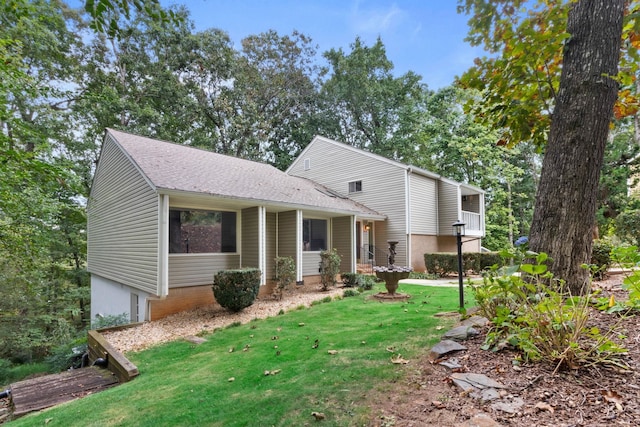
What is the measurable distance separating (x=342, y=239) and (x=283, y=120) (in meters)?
16.9

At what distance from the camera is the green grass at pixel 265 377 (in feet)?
9.45

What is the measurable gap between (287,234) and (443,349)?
8621 millimetres

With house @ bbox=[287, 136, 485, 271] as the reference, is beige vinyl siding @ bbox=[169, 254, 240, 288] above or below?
below

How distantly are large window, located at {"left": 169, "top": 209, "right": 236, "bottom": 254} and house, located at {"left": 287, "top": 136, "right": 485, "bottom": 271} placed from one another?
7413 millimetres

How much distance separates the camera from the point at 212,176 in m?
10.5

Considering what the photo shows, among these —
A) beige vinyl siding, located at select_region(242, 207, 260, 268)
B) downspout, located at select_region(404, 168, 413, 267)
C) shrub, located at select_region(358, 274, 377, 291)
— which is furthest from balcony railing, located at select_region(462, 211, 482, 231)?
beige vinyl siding, located at select_region(242, 207, 260, 268)

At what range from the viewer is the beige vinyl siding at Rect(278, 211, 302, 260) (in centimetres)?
1134

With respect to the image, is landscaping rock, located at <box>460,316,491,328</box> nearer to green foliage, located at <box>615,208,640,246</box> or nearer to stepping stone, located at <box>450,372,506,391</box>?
stepping stone, located at <box>450,372,506,391</box>

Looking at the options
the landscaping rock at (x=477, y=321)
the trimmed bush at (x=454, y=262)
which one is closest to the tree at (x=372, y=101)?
the trimmed bush at (x=454, y=262)

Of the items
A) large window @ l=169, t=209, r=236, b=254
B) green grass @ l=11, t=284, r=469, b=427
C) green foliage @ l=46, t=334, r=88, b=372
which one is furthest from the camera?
large window @ l=169, t=209, r=236, b=254

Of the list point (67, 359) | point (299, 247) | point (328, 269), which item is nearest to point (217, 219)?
point (299, 247)

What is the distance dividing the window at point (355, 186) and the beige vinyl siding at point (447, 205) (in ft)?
13.9

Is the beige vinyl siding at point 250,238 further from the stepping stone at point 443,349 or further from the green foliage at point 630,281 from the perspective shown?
the green foliage at point 630,281

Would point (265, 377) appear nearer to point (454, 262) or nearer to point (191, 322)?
point (191, 322)
